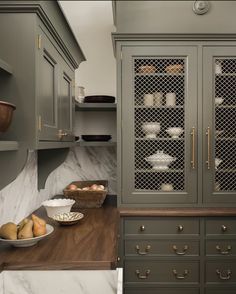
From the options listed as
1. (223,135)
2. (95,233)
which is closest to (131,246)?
(95,233)

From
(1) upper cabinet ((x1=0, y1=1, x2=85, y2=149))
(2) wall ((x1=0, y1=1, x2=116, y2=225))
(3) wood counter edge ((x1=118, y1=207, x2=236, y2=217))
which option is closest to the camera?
(1) upper cabinet ((x1=0, y1=1, x2=85, y2=149))

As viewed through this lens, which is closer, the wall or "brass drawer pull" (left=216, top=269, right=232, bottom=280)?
"brass drawer pull" (left=216, top=269, right=232, bottom=280)

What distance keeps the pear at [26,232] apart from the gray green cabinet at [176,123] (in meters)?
0.92

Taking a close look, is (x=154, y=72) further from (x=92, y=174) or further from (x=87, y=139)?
(x=92, y=174)

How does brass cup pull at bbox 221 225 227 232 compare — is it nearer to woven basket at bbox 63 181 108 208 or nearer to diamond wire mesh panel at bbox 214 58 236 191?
diamond wire mesh panel at bbox 214 58 236 191

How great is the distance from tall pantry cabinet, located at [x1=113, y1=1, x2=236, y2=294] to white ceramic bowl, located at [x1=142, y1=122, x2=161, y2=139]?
0.04ft

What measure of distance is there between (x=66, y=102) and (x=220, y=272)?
1.67 metres

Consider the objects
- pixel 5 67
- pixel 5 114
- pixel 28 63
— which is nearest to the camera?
pixel 5 114

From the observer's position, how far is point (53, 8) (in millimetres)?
1502

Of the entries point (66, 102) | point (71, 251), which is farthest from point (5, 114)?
point (66, 102)

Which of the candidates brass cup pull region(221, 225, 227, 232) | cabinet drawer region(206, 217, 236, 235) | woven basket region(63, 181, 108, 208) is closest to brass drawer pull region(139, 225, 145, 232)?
woven basket region(63, 181, 108, 208)

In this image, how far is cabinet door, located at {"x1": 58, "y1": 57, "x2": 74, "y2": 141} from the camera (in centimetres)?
188

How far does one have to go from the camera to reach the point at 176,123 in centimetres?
222

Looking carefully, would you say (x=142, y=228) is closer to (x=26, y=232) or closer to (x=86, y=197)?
(x=86, y=197)
